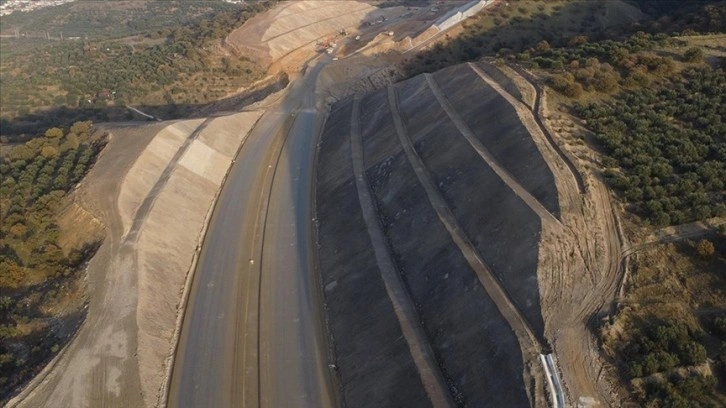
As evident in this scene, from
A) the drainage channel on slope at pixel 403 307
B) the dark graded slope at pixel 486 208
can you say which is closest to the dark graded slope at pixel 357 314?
the drainage channel on slope at pixel 403 307

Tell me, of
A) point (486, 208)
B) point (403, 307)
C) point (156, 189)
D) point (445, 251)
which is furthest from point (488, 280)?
point (156, 189)

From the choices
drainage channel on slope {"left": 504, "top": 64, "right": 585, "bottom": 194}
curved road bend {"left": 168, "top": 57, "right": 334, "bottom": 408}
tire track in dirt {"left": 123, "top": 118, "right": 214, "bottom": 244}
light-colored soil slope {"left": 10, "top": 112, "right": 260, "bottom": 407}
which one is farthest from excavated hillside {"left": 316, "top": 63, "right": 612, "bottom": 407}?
tire track in dirt {"left": 123, "top": 118, "right": 214, "bottom": 244}

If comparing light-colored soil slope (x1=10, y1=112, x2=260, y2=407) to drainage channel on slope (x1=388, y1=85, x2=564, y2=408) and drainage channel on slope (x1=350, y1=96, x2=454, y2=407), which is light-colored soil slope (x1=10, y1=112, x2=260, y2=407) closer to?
drainage channel on slope (x1=350, y1=96, x2=454, y2=407)

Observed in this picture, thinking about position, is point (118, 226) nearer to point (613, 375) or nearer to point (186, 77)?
point (613, 375)

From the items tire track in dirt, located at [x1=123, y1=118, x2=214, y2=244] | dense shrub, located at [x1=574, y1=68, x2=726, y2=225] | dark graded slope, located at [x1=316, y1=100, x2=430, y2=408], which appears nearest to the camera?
dark graded slope, located at [x1=316, y1=100, x2=430, y2=408]

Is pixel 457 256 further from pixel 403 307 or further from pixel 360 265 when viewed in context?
pixel 360 265
